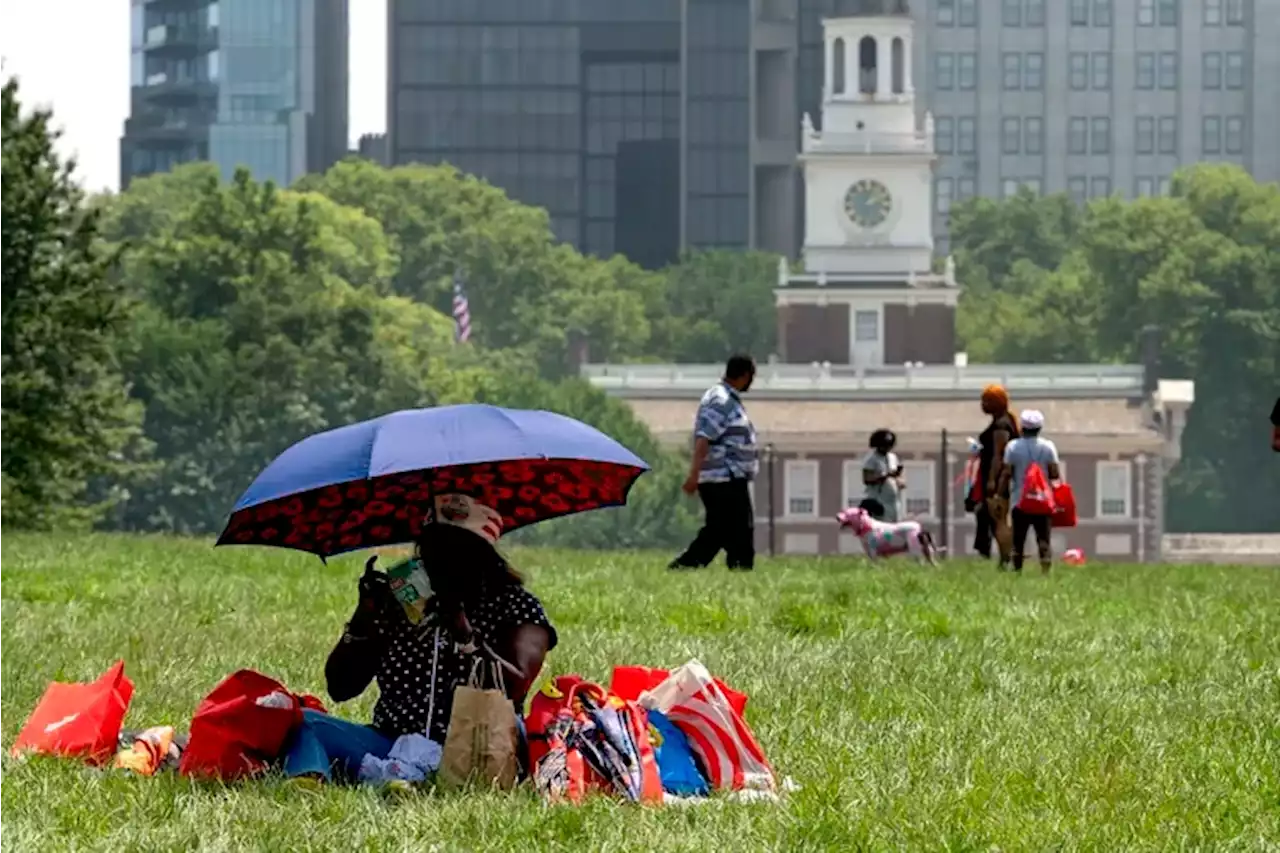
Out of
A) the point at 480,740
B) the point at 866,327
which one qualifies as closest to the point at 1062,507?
the point at 480,740

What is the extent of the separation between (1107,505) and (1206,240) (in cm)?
3374

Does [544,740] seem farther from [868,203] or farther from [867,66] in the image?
[867,66]

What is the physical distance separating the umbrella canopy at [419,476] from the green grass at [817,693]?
107 centimetres

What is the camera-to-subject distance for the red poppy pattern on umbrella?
516 inches

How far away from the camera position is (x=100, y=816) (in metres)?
11.9

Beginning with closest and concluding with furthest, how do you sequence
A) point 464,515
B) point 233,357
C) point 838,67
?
point 464,515, point 233,357, point 838,67

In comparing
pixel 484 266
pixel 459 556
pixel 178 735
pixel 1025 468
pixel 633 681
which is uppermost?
pixel 484 266

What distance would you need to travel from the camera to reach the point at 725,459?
27.7 meters

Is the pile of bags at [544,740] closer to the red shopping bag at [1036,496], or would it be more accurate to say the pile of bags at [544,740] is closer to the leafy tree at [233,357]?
the red shopping bag at [1036,496]

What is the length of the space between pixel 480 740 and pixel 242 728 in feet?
3.05

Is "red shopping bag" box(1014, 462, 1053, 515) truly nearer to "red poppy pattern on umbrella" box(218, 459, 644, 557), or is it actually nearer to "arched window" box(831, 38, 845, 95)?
"red poppy pattern on umbrella" box(218, 459, 644, 557)

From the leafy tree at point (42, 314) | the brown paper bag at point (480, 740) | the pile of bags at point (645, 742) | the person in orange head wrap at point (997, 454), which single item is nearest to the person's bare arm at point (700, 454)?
A: the person in orange head wrap at point (997, 454)

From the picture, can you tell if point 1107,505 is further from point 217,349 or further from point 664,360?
point 664,360

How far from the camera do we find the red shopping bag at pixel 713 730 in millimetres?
12781
